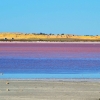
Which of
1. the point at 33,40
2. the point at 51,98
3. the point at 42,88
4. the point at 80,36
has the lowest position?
the point at 51,98

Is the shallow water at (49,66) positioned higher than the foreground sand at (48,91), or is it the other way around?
the shallow water at (49,66)

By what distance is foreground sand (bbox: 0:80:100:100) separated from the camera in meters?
10.2

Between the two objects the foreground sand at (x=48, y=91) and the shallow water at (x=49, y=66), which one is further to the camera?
the shallow water at (x=49, y=66)

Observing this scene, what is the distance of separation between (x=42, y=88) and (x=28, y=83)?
1.52 meters

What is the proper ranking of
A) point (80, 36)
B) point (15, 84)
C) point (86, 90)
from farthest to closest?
point (80, 36), point (15, 84), point (86, 90)

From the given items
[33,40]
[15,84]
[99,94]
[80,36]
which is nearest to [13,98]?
[99,94]

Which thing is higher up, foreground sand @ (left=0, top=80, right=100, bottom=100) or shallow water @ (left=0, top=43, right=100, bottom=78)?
shallow water @ (left=0, top=43, right=100, bottom=78)

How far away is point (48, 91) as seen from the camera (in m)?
11.4

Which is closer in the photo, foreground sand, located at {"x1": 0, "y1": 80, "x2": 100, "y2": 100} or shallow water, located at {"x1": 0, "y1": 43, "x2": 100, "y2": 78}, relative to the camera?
foreground sand, located at {"x1": 0, "y1": 80, "x2": 100, "y2": 100}

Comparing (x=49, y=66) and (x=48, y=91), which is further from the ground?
(x=49, y=66)

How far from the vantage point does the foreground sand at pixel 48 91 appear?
1020cm

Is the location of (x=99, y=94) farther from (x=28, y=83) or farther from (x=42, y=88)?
(x=28, y=83)

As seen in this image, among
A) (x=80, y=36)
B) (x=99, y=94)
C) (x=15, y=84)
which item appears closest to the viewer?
(x=99, y=94)

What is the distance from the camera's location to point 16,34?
6831 inches
